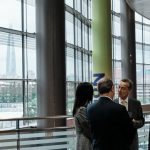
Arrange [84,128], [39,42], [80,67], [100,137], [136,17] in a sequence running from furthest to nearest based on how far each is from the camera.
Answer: [136,17], [80,67], [39,42], [84,128], [100,137]

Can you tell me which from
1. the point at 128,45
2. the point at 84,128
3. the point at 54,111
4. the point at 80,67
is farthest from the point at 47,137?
the point at 128,45

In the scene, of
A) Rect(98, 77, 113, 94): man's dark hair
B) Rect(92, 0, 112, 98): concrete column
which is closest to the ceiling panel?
Rect(92, 0, 112, 98): concrete column

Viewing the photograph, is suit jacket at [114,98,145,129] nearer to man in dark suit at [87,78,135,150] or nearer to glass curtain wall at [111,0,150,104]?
man in dark suit at [87,78,135,150]

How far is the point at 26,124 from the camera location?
31.9 feet

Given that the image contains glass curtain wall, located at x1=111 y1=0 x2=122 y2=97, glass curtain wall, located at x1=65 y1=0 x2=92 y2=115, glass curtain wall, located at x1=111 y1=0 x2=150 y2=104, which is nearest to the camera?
glass curtain wall, located at x1=65 y1=0 x2=92 y2=115

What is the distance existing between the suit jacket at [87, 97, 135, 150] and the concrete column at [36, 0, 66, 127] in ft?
18.0

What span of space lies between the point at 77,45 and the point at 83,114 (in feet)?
32.1

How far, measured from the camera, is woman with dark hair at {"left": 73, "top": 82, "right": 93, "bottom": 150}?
387 centimetres

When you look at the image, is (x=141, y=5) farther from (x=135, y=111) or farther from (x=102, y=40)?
(x=135, y=111)

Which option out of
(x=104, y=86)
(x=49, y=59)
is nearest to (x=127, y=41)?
(x=49, y=59)

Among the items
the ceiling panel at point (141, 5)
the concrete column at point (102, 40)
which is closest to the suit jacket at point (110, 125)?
the ceiling panel at point (141, 5)

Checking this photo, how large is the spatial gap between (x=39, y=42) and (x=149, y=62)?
12.5 meters

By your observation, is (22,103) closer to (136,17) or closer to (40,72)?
(40,72)

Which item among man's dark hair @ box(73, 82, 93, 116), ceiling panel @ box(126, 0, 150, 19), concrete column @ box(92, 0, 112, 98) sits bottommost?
man's dark hair @ box(73, 82, 93, 116)
